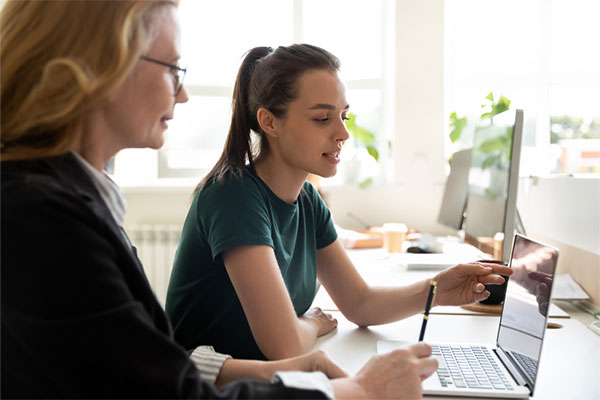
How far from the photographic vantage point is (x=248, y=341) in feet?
4.01

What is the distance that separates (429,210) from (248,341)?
7.72ft

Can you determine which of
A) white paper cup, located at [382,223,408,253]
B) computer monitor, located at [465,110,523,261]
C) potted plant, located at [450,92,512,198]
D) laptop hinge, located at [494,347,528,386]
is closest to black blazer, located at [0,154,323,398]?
laptop hinge, located at [494,347,528,386]

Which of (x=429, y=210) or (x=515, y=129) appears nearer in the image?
(x=515, y=129)

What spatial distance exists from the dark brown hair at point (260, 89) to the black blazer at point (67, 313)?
2.16 ft

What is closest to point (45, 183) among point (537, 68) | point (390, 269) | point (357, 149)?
point (390, 269)

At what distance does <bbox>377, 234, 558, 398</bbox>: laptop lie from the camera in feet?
3.07

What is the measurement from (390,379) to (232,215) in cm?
48

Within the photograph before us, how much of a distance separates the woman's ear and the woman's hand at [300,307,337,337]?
→ 1.48ft

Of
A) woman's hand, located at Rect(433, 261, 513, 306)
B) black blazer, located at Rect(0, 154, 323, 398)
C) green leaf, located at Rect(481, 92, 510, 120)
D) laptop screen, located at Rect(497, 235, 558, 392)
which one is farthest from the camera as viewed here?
green leaf, located at Rect(481, 92, 510, 120)

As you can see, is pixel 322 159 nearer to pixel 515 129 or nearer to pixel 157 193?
pixel 515 129

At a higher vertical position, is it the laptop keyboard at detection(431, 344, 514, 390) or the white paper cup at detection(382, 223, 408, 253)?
the laptop keyboard at detection(431, 344, 514, 390)

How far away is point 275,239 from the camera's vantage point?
50.5 inches

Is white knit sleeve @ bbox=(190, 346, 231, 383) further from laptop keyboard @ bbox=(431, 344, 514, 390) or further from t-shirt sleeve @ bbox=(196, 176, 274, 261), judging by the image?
laptop keyboard @ bbox=(431, 344, 514, 390)

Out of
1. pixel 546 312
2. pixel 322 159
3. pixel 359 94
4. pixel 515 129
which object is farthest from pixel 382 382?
pixel 359 94
